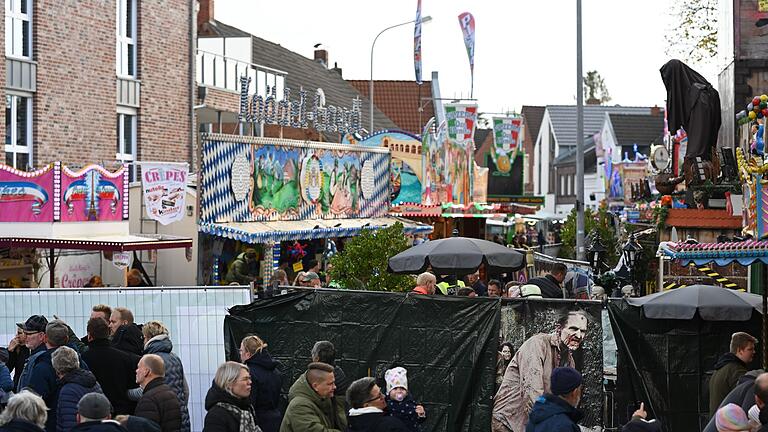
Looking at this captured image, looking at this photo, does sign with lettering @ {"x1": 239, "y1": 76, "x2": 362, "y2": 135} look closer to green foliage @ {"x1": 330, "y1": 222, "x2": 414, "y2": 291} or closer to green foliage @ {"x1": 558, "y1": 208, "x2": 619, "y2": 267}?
green foliage @ {"x1": 558, "y1": 208, "x2": 619, "y2": 267}

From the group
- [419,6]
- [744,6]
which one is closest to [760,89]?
[744,6]

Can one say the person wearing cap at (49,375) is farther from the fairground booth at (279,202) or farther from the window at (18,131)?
the window at (18,131)

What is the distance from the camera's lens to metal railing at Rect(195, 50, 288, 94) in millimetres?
32594

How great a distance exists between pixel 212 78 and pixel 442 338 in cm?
2252

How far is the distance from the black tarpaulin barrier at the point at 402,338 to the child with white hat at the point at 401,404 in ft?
9.53

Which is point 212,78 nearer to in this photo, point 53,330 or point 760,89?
point 760,89

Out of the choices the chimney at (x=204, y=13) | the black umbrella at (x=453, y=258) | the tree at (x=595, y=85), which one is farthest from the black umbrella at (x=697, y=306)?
the tree at (x=595, y=85)

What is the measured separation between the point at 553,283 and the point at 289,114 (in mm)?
14116

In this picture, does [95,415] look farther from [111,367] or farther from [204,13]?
[204,13]

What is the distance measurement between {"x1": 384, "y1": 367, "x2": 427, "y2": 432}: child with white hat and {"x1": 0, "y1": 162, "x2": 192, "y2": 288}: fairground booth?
1161 cm

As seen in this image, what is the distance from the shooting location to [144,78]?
29.6 metres

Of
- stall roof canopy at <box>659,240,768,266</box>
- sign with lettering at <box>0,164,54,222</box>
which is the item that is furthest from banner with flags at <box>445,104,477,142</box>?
stall roof canopy at <box>659,240,768,266</box>

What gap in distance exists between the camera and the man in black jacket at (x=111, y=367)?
10.3 m

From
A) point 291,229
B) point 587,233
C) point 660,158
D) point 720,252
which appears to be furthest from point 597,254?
point 587,233
